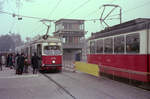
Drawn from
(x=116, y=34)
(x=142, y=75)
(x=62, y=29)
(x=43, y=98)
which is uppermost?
(x=62, y=29)

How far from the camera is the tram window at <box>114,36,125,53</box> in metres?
12.9

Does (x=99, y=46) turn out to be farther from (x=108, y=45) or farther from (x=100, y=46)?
(x=108, y=45)

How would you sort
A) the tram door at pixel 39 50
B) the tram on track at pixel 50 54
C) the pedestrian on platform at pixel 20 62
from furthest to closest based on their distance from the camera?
the tram door at pixel 39 50 < the tram on track at pixel 50 54 < the pedestrian on platform at pixel 20 62

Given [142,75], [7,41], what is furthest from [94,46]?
[7,41]

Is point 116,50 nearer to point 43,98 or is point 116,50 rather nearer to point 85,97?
point 85,97

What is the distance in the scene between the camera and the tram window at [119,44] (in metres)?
12.9

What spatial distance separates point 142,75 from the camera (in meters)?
10.7

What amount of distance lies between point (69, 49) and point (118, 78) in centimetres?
4895

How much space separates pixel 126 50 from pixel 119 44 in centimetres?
97

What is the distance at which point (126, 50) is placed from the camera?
488 inches

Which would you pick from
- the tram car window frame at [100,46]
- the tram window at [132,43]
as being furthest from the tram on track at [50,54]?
the tram window at [132,43]

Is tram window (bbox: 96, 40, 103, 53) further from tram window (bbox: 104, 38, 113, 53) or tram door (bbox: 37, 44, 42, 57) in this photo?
tram door (bbox: 37, 44, 42, 57)

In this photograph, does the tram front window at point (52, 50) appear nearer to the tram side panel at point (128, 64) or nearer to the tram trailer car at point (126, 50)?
the tram trailer car at point (126, 50)

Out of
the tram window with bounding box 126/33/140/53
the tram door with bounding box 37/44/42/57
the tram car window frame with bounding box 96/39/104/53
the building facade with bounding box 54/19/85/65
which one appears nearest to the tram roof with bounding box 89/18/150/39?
the tram window with bounding box 126/33/140/53
